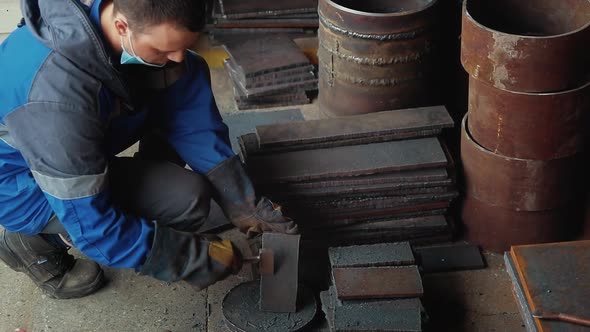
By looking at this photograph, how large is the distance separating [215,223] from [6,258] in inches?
38.6

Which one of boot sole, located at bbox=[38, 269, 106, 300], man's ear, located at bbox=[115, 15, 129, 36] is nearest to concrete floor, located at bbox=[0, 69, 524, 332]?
boot sole, located at bbox=[38, 269, 106, 300]

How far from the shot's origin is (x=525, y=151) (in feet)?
11.0

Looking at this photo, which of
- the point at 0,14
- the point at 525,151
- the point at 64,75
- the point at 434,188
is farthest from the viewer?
the point at 0,14

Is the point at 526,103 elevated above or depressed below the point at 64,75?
below

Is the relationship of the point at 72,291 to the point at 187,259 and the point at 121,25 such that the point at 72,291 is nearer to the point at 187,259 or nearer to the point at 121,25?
the point at 187,259

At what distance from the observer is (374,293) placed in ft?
10.4

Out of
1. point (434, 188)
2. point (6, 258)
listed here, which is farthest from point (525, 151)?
point (6, 258)

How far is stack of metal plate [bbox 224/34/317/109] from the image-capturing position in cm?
473

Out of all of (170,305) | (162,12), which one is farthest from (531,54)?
(170,305)

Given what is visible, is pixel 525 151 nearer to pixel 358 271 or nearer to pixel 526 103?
pixel 526 103

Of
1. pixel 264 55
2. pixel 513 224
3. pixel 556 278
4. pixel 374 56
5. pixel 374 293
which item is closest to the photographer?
pixel 556 278

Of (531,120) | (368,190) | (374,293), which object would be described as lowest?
(374,293)

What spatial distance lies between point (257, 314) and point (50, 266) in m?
0.97

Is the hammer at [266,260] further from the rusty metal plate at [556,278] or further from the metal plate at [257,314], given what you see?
the rusty metal plate at [556,278]
